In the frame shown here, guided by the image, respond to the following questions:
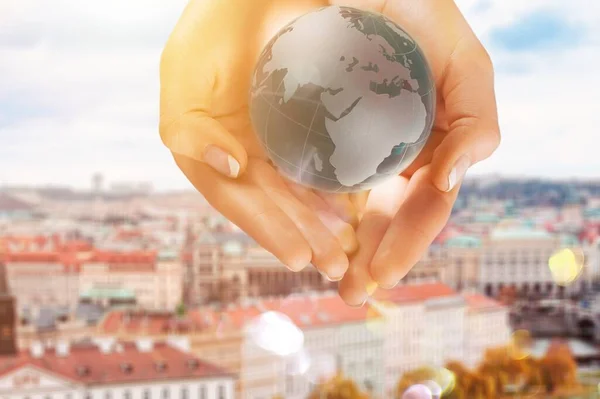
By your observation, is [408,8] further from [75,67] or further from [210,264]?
[210,264]

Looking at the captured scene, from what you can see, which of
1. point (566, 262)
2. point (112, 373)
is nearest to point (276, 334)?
point (112, 373)

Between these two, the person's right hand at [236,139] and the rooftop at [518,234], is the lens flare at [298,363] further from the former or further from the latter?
the person's right hand at [236,139]

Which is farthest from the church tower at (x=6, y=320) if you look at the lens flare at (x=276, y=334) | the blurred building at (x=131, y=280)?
the lens flare at (x=276, y=334)

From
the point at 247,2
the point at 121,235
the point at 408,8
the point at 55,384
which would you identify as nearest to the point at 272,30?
the point at 247,2

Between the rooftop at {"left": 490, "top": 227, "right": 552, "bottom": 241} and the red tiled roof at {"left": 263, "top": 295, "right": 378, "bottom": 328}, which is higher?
the rooftop at {"left": 490, "top": 227, "right": 552, "bottom": 241}

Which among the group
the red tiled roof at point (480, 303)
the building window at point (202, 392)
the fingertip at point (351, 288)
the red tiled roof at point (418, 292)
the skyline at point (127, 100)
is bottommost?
the building window at point (202, 392)

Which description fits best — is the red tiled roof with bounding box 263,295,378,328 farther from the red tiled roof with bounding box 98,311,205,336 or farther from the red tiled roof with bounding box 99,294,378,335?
the red tiled roof with bounding box 98,311,205,336

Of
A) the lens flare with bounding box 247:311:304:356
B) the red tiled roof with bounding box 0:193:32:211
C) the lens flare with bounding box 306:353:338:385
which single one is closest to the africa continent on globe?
the lens flare with bounding box 247:311:304:356
